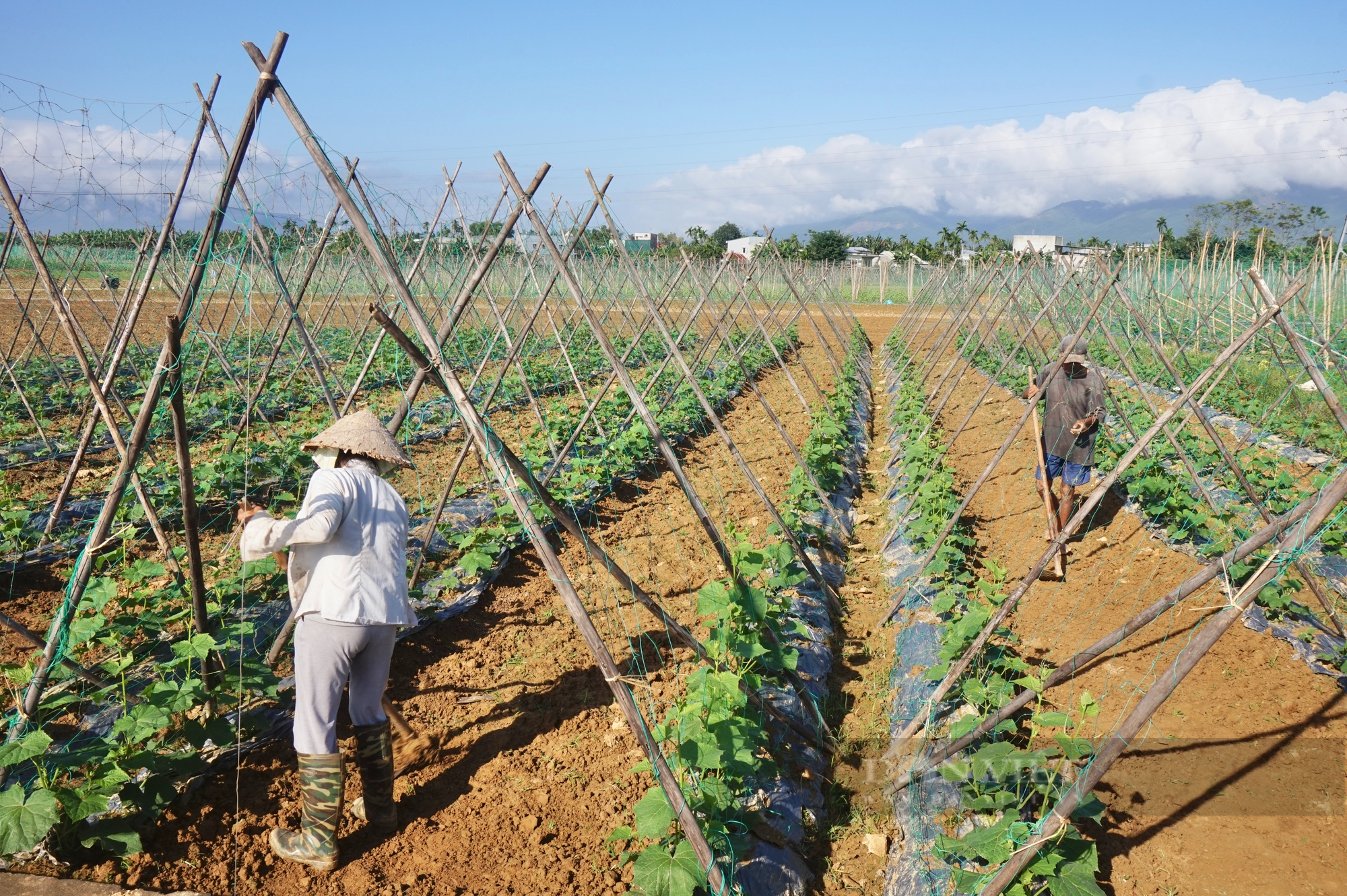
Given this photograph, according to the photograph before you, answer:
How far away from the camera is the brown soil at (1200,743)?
302 centimetres

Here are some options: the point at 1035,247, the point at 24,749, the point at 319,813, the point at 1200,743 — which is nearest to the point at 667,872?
the point at 319,813

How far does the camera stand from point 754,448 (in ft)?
32.1

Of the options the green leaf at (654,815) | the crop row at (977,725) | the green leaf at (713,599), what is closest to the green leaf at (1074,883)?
the crop row at (977,725)

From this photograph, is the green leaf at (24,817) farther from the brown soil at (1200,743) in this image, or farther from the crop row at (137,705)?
the brown soil at (1200,743)

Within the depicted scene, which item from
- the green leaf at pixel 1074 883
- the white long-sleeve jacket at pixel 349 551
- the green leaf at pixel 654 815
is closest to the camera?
the green leaf at pixel 1074 883

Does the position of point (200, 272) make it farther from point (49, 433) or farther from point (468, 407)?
point (49, 433)

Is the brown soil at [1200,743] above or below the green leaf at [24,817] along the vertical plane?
below

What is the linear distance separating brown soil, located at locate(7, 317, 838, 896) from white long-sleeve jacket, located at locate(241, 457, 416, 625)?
888 millimetres

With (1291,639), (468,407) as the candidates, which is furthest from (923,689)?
(468,407)

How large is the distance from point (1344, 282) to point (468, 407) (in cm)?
1785

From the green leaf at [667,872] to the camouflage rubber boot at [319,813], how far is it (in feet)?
3.92

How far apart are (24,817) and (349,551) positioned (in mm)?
1244

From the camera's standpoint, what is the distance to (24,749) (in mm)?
2709

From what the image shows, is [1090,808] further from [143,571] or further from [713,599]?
[143,571]
